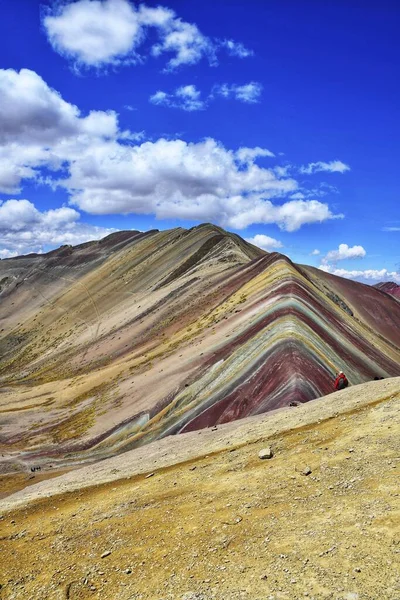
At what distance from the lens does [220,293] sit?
57969 millimetres

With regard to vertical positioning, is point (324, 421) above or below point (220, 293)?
below

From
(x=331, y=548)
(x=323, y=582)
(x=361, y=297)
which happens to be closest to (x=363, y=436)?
(x=331, y=548)

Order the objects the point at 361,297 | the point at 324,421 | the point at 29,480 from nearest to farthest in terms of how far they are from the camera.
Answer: the point at 324,421, the point at 29,480, the point at 361,297

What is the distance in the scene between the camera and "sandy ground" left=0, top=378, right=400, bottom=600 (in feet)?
29.9

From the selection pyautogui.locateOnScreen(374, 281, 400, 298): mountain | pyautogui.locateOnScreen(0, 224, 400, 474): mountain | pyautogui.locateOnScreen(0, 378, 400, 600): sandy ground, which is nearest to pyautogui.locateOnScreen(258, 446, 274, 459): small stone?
pyautogui.locateOnScreen(0, 378, 400, 600): sandy ground

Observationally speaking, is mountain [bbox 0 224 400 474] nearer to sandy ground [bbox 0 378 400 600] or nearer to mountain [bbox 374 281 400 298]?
sandy ground [bbox 0 378 400 600]

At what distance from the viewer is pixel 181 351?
139 feet

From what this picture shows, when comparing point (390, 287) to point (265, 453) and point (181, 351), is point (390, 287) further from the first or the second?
point (265, 453)

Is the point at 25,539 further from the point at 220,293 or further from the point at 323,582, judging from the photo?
the point at 220,293

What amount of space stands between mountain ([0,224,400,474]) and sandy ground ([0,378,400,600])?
29.5 ft

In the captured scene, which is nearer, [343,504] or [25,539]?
[343,504]

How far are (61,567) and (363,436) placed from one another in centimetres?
994

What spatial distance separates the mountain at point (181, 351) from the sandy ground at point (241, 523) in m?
9.00

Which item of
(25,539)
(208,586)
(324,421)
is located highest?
(324,421)
